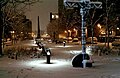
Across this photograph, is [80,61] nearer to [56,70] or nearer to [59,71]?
[56,70]

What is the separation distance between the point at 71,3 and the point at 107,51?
14.4 metres

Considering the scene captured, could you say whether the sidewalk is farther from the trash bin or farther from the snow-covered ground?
the trash bin

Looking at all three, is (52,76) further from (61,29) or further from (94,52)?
(61,29)

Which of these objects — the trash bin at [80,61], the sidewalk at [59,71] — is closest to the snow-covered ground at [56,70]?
the sidewalk at [59,71]

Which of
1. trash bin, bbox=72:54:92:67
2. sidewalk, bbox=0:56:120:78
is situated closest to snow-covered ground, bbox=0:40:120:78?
sidewalk, bbox=0:56:120:78

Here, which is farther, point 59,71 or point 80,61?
point 80,61

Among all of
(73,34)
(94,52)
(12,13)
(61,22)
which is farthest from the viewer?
(73,34)

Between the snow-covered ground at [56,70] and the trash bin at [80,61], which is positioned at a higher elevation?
the trash bin at [80,61]

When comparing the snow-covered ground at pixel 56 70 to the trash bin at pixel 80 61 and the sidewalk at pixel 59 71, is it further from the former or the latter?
the trash bin at pixel 80 61

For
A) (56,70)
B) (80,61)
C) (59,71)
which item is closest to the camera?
(59,71)

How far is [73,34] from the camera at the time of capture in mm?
123438

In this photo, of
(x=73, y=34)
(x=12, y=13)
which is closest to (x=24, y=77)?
(x=12, y=13)

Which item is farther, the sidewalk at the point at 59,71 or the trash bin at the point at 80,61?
the trash bin at the point at 80,61

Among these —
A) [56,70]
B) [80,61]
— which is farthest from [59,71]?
[80,61]
